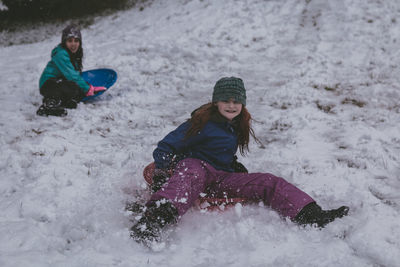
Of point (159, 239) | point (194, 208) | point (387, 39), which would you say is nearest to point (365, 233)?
point (194, 208)

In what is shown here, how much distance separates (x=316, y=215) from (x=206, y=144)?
116 centimetres

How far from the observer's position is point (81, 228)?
105 inches

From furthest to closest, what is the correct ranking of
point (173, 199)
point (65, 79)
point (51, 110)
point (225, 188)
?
point (65, 79) < point (51, 110) < point (225, 188) < point (173, 199)

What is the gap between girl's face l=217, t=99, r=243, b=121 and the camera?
124 inches

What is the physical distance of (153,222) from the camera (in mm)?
2568

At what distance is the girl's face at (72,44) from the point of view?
5311 millimetres

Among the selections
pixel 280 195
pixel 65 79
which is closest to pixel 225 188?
pixel 280 195

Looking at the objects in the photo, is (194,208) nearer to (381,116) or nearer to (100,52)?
(381,116)

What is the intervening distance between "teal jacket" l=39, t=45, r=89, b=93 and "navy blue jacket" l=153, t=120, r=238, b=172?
2788mm

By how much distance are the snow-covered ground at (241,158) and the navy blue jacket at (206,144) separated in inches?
20.5

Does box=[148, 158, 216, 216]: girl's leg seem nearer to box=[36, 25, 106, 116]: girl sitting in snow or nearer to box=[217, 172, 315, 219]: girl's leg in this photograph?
box=[217, 172, 315, 219]: girl's leg

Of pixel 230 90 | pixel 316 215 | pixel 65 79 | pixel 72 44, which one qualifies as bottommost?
pixel 316 215

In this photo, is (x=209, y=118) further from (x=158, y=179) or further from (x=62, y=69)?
(x=62, y=69)

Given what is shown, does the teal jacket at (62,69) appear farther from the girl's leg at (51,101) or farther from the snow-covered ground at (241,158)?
the snow-covered ground at (241,158)
